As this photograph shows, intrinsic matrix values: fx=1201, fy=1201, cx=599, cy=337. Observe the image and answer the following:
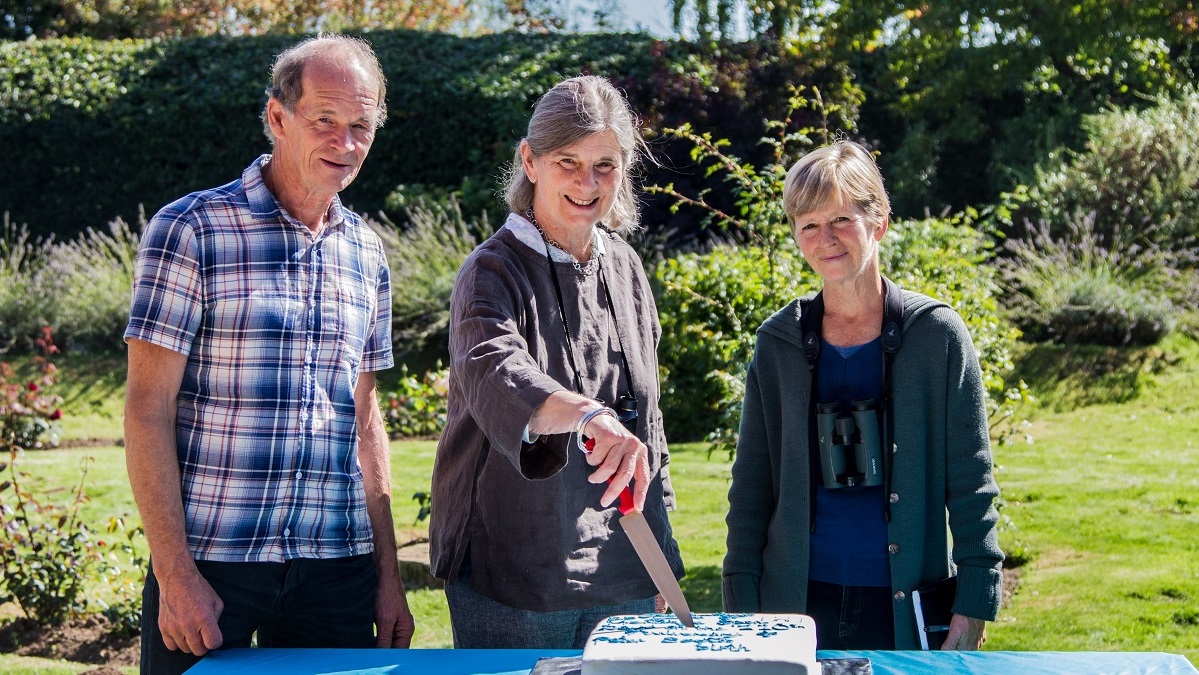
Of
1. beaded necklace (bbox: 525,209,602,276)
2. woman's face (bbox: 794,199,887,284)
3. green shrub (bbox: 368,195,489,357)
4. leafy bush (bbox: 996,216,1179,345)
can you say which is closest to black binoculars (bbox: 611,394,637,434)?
beaded necklace (bbox: 525,209,602,276)

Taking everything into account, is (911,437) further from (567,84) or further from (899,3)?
(899,3)

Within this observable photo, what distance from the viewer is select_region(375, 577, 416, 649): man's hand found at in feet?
8.55

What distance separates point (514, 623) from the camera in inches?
94.1

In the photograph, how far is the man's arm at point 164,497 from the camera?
2250 millimetres

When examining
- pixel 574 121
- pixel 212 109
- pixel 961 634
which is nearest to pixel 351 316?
pixel 574 121

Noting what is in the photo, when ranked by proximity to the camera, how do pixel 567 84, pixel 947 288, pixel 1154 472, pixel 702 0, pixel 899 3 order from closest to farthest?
pixel 567 84 < pixel 947 288 < pixel 1154 472 < pixel 899 3 < pixel 702 0

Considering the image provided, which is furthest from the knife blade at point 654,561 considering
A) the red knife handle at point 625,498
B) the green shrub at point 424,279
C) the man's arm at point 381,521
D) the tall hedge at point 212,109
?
the tall hedge at point 212,109

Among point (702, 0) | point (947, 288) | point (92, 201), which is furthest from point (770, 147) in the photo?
point (92, 201)

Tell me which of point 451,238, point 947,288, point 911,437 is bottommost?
point 911,437

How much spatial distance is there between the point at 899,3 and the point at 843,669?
11665 mm

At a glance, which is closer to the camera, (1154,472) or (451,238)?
(1154,472)

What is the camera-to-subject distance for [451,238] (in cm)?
1089

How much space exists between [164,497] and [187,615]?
0.75ft

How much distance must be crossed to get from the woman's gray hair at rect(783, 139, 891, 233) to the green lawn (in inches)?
92.1
